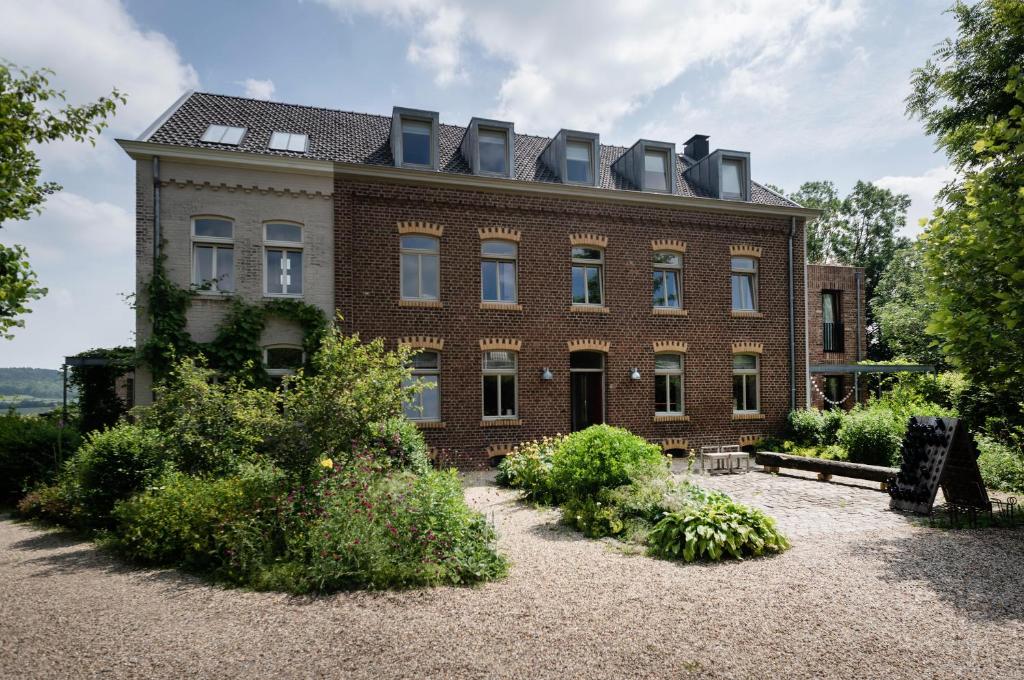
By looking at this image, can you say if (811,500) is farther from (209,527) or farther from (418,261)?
(418,261)

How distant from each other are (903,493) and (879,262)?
1442 inches

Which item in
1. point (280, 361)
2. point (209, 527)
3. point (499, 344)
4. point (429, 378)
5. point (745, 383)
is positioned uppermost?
point (499, 344)

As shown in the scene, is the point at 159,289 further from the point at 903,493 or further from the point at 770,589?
the point at 903,493

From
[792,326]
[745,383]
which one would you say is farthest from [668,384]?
[792,326]

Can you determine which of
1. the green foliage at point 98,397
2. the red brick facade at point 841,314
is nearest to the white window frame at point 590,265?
the green foliage at point 98,397

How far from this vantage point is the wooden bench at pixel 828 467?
1153 centimetres

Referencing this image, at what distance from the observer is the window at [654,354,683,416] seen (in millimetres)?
16844

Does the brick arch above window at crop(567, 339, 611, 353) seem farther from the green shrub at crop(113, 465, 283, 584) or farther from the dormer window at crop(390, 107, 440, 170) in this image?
the green shrub at crop(113, 465, 283, 584)

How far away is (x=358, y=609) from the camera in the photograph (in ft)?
18.6

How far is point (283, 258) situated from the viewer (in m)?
14.1

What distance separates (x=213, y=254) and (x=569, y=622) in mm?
12078

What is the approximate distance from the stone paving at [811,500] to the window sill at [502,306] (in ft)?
20.1

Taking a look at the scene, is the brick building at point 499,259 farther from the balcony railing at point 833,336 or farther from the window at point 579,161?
the balcony railing at point 833,336

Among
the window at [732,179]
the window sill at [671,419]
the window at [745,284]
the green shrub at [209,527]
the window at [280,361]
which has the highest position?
the window at [732,179]
